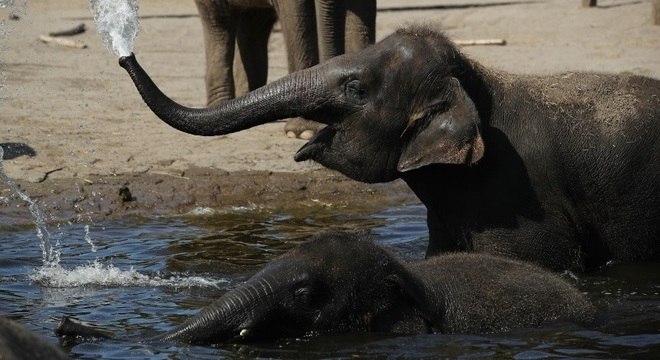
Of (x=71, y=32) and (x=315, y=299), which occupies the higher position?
(x=71, y=32)

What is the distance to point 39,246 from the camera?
10258 millimetres

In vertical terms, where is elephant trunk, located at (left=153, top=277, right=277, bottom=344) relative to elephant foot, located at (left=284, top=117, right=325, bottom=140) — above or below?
below

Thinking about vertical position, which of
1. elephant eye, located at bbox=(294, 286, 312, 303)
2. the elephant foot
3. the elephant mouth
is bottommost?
elephant eye, located at bbox=(294, 286, 312, 303)

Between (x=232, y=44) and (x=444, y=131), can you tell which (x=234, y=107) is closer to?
(x=444, y=131)

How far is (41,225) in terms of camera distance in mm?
10266

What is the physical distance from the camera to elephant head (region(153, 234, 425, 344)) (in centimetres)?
724

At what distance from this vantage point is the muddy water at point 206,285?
7363 mm

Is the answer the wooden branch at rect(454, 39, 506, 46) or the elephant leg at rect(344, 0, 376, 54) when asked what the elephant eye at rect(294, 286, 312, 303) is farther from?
the wooden branch at rect(454, 39, 506, 46)

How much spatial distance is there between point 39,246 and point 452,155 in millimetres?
3336

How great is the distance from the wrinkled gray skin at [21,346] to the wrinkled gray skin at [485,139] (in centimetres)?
343

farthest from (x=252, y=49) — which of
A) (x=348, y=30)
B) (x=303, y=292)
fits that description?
(x=303, y=292)

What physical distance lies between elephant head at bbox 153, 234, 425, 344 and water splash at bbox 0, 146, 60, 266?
263cm

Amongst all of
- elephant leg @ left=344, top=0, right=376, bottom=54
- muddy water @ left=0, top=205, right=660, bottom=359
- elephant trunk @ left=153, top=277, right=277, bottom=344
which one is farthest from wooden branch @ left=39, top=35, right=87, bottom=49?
elephant trunk @ left=153, top=277, right=277, bottom=344

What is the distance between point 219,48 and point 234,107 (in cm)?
614
